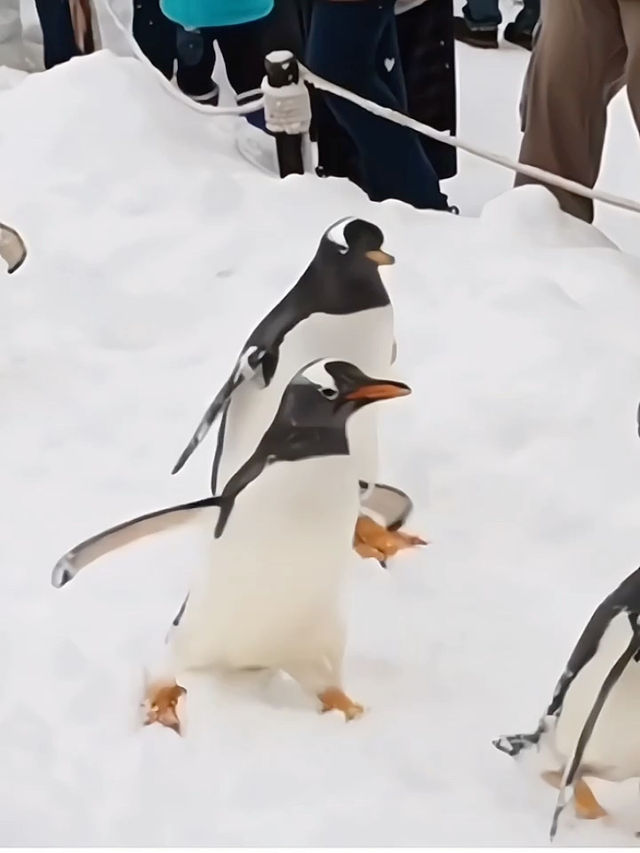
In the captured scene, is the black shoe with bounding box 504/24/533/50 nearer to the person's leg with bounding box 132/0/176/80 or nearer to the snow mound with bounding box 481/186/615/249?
the person's leg with bounding box 132/0/176/80

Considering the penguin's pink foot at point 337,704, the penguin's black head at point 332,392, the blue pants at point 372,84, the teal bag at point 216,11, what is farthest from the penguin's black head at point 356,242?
the teal bag at point 216,11

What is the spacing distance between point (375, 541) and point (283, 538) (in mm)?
216

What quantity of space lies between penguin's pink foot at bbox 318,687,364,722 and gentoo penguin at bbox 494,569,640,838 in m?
0.15

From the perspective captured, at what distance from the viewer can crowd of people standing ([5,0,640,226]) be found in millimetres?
1469

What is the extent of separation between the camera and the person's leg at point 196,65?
88.4 inches

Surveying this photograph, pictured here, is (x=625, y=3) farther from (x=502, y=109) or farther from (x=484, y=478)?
(x=502, y=109)

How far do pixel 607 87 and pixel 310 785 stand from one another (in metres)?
1.10

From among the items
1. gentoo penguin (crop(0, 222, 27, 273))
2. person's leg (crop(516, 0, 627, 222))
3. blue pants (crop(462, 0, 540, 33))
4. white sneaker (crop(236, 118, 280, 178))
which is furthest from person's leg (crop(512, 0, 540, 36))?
gentoo penguin (crop(0, 222, 27, 273))

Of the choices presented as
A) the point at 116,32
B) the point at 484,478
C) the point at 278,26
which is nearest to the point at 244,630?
the point at 484,478

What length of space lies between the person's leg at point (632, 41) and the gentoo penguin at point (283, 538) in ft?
2.78

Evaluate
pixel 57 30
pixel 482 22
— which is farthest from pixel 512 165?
pixel 482 22

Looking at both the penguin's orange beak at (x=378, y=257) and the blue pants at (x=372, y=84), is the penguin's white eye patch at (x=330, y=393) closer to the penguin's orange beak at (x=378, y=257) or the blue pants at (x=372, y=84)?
the penguin's orange beak at (x=378, y=257)

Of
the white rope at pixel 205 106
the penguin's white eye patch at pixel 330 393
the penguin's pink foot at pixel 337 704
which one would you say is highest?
the penguin's white eye patch at pixel 330 393

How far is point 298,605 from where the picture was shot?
2.34 feet
